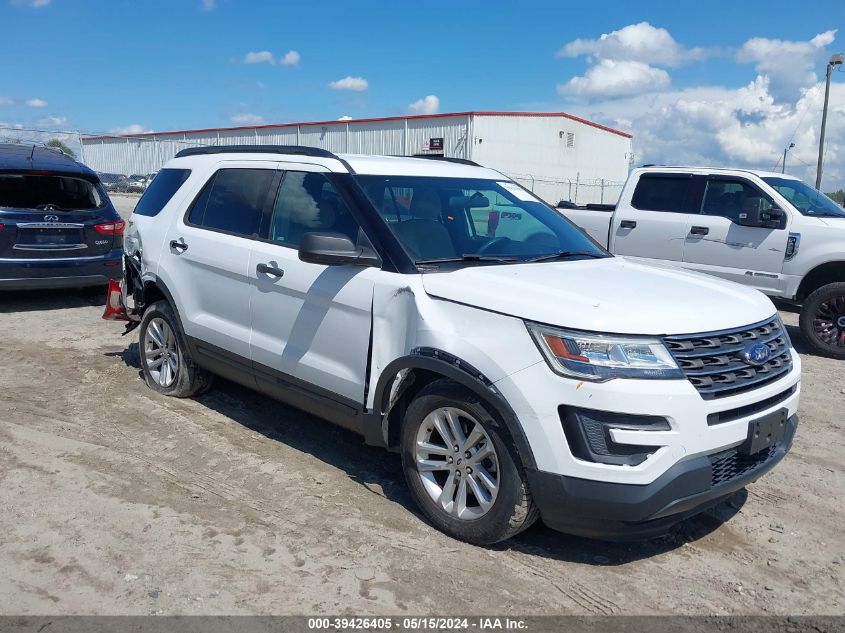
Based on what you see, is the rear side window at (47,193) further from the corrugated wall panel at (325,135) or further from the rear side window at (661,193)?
the corrugated wall panel at (325,135)

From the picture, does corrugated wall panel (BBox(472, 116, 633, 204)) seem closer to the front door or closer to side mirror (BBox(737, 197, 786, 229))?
side mirror (BBox(737, 197, 786, 229))

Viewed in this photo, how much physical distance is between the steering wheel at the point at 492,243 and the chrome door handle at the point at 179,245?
2.35m

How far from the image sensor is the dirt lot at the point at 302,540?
3264 mm

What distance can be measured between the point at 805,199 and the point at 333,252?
690 cm

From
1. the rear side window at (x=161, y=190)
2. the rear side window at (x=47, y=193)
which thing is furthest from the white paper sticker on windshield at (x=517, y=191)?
the rear side window at (x=47, y=193)

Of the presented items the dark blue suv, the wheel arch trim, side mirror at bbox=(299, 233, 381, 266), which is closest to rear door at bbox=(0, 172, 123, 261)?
the dark blue suv

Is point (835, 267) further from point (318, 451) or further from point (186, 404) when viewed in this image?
point (186, 404)

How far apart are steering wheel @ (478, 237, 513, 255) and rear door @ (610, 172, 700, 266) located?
17.2 feet

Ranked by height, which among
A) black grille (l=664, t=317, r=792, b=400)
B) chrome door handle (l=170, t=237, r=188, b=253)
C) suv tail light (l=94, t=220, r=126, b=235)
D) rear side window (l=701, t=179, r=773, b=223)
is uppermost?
rear side window (l=701, t=179, r=773, b=223)

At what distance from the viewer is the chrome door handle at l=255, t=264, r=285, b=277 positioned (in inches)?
179

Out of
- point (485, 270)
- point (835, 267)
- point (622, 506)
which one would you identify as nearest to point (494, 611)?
point (622, 506)

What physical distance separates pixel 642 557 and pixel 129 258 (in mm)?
4717

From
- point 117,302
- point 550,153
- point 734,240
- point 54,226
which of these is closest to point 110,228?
point 54,226

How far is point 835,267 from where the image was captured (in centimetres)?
815
